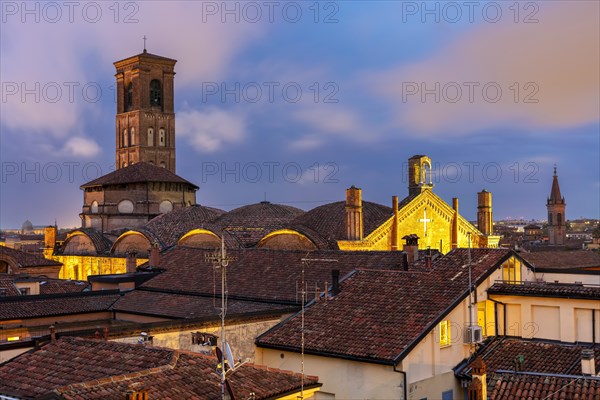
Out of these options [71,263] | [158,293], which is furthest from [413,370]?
[71,263]

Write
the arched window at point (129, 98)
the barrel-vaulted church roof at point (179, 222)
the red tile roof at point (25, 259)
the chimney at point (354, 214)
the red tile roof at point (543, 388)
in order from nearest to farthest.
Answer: the red tile roof at point (543, 388), the chimney at point (354, 214), the red tile roof at point (25, 259), the barrel-vaulted church roof at point (179, 222), the arched window at point (129, 98)

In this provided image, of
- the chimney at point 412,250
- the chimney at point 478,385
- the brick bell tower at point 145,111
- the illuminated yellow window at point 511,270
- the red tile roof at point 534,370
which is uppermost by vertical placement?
the brick bell tower at point 145,111

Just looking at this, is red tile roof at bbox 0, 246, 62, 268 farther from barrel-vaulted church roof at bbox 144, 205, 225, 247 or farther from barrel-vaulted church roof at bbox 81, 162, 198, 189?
barrel-vaulted church roof at bbox 81, 162, 198, 189

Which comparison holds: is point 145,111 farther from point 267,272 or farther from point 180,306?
point 180,306

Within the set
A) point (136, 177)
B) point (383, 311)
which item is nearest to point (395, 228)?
point (383, 311)

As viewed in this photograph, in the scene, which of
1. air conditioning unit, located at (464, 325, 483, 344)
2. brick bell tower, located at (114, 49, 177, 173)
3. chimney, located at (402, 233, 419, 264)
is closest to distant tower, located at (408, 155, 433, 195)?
chimney, located at (402, 233, 419, 264)

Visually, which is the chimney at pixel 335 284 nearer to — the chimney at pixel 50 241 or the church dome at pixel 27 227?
the chimney at pixel 50 241

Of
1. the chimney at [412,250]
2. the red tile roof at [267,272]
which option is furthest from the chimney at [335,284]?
the chimney at [412,250]

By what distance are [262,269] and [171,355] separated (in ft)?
40.6

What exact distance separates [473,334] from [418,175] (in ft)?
60.8

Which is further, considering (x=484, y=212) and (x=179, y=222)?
(x=179, y=222)

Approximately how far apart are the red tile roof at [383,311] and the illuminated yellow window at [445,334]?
1.47ft

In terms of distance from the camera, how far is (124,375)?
35.3 feet

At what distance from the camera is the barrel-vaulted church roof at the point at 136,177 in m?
56.7
